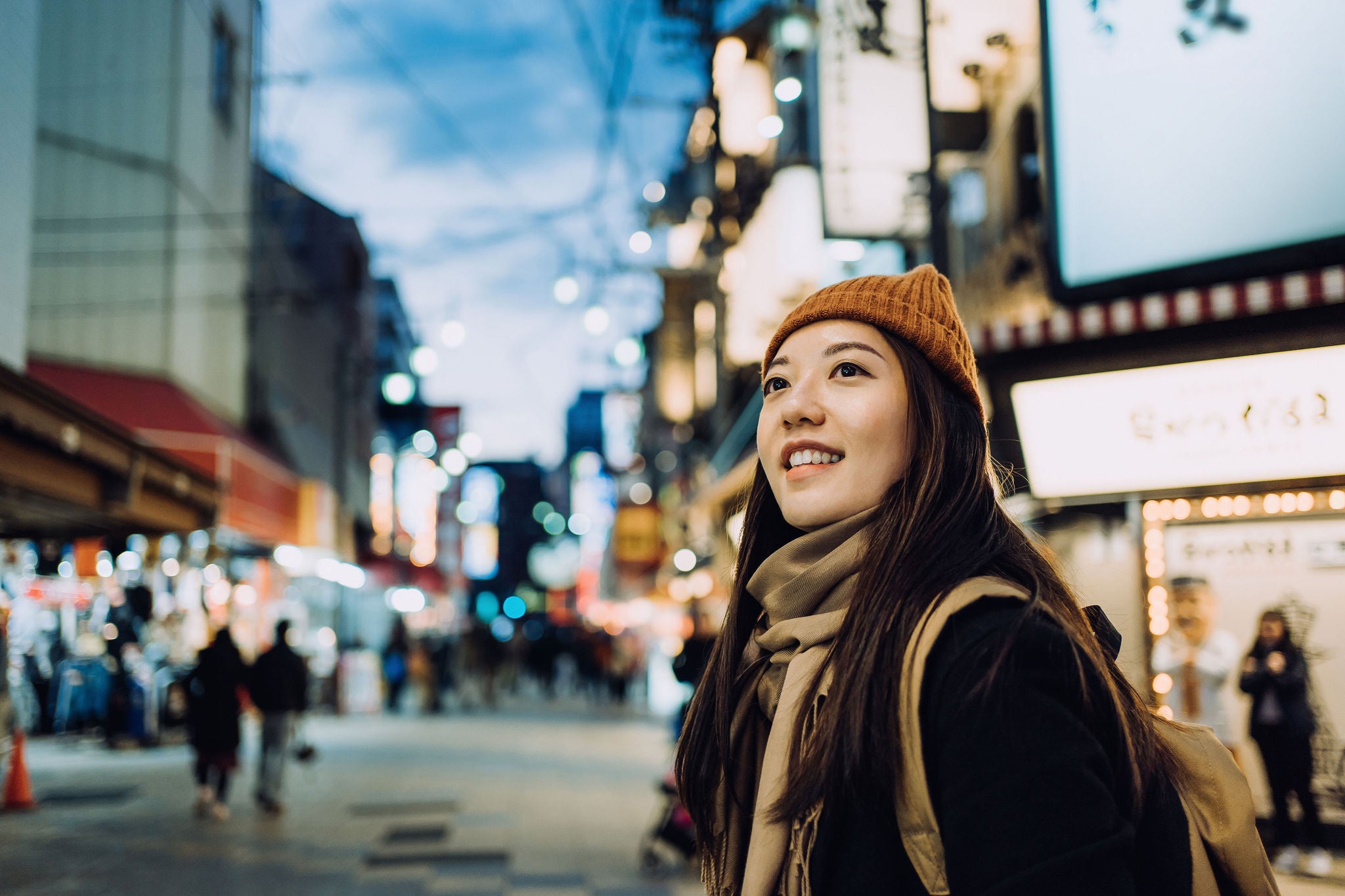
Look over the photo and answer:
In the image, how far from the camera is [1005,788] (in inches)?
53.9

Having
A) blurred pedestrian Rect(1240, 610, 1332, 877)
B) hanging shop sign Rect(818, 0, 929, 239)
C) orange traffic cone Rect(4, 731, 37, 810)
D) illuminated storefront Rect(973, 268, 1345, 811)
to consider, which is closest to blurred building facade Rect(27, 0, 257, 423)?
orange traffic cone Rect(4, 731, 37, 810)

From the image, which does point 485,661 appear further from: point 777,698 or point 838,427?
point 838,427

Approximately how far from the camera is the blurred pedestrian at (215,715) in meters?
11.9

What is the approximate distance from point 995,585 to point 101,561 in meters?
15.7

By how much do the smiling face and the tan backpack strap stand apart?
0.30 m

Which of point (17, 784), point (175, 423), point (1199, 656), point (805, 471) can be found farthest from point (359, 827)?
point (805, 471)

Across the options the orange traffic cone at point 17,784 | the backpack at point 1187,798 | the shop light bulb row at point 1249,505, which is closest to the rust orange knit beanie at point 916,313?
the backpack at point 1187,798

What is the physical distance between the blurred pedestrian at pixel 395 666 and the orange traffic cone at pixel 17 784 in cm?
1465

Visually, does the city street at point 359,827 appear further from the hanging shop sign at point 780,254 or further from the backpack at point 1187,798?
the backpack at point 1187,798

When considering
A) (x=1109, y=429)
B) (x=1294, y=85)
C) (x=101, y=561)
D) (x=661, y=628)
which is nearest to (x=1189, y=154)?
(x=1294, y=85)

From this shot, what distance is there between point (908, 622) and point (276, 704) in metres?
12.4

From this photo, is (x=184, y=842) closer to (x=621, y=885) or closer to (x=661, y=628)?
(x=621, y=885)

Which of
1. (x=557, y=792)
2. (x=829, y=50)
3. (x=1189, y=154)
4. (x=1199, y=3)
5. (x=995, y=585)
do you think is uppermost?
(x=829, y=50)

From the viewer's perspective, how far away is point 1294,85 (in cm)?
502
